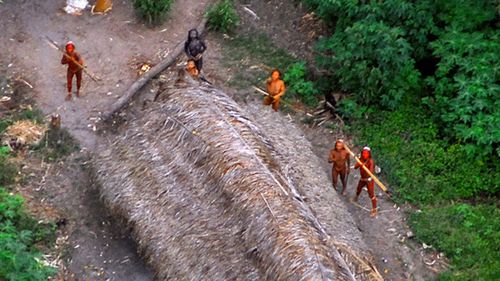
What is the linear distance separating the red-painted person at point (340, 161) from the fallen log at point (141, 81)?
367 centimetres

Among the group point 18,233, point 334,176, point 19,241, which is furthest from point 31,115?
point 334,176

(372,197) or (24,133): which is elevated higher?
(372,197)

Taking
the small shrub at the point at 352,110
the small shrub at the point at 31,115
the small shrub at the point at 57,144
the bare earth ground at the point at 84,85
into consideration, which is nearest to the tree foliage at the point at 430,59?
the small shrub at the point at 352,110

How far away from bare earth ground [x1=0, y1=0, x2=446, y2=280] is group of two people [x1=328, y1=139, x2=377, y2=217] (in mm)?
288

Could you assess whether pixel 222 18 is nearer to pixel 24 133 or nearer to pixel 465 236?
→ pixel 24 133

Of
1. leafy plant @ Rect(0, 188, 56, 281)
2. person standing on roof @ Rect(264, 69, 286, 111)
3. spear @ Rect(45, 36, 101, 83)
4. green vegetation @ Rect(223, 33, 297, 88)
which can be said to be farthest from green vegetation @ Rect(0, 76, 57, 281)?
person standing on roof @ Rect(264, 69, 286, 111)

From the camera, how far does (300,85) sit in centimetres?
1320

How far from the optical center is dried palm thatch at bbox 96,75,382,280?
848 cm

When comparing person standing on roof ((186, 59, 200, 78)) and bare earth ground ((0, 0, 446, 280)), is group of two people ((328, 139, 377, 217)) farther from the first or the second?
person standing on roof ((186, 59, 200, 78))

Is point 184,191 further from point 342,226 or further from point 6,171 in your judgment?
point 6,171

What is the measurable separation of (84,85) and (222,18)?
2.89 metres

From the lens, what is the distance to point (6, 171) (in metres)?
11.1

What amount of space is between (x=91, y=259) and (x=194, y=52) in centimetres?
387

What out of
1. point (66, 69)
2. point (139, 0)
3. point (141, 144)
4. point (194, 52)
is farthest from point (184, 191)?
point (139, 0)
